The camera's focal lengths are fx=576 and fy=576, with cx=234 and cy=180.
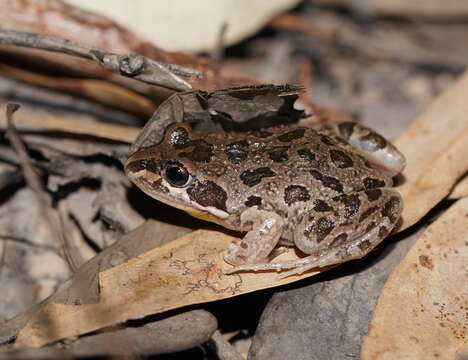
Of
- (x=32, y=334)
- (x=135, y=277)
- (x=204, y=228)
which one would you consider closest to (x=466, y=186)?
(x=204, y=228)

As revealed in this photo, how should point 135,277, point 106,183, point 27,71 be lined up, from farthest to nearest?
point 27,71 < point 106,183 < point 135,277

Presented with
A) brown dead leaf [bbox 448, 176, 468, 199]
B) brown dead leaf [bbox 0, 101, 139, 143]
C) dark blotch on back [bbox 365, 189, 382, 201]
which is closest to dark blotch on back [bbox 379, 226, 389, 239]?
dark blotch on back [bbox 365, 189, 382, 201]

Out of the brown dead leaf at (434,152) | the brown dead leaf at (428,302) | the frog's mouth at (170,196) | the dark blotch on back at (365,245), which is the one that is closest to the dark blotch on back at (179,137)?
the frog's mouth at (170,196)

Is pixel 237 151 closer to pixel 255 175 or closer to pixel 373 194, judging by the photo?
pixel 255 175

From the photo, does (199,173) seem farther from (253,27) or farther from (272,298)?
(253,27)

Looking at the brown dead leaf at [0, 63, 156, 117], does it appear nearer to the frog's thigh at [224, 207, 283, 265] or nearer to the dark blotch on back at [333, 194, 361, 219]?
the frog's thigh at [224, 207, 283, 265]

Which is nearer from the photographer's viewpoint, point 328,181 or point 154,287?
point 154,287

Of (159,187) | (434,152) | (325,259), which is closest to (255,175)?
(159,187)
